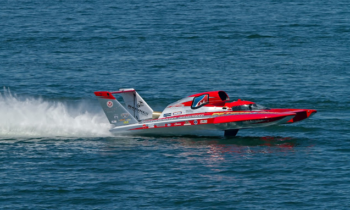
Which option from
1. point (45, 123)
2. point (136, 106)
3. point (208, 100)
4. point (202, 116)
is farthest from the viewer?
point (45, 123)

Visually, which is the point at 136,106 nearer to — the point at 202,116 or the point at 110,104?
the point at 110,104

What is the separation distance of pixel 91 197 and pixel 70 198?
2.38 feet

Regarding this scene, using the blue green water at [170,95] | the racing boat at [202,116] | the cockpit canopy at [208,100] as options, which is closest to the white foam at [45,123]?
the blue green water at [170,95]

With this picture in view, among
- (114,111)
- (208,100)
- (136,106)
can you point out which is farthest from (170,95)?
(208,100)

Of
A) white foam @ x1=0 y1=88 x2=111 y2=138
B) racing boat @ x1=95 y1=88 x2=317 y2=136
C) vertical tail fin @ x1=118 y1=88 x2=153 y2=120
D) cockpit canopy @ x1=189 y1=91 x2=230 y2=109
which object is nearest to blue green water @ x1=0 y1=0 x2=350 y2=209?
white foam @ x1=0 y1=88 x2=111 y2=138

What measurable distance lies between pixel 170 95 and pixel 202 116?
394 inches

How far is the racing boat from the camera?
26609 mm

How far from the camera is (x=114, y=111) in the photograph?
28.4m

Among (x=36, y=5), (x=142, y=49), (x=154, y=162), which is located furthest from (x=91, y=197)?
(x=36, y=5)

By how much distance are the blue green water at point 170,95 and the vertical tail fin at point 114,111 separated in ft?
3.11

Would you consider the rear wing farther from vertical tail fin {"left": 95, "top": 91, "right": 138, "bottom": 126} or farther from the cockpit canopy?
the cockpit canopy

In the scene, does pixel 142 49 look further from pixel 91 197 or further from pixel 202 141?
pixel 91 197

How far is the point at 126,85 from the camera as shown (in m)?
40.2

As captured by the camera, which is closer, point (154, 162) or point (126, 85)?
point (154, 162)
